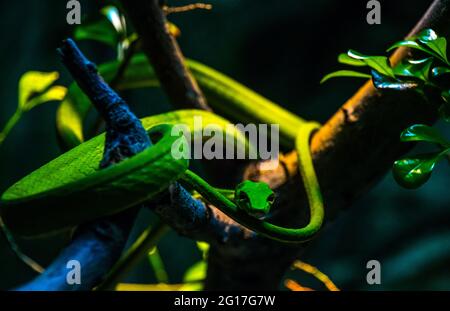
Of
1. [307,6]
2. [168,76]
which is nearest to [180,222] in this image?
[168,76]

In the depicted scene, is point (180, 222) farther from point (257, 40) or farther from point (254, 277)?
point (257, 40)

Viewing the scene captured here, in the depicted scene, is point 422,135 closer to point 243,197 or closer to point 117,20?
point 243,197

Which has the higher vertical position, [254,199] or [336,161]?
[254,199]

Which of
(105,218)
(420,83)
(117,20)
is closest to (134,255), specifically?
(105,218)

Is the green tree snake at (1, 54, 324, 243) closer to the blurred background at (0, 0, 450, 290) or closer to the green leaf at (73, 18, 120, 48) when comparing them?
the green leaf at (73, 18, 120, 48)

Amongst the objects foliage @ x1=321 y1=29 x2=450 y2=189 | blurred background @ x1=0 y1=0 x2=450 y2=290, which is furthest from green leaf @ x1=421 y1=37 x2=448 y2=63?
blurred background @ x1=0 y1=0 x2=450 y2=290
